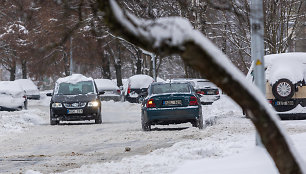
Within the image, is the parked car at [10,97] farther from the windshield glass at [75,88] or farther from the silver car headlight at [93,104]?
the silver car headlight at [93,104]

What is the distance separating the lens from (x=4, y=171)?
10.6m

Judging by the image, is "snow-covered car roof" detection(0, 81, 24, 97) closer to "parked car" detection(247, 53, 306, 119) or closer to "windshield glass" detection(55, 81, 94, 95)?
"windshield glass" detection(55, 81, 94, 95)

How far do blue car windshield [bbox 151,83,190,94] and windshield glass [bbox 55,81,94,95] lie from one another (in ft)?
17.7

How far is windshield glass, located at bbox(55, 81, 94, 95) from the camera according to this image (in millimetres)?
23672

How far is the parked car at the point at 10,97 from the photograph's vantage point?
3209 centimetres

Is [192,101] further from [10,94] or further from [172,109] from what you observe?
[10,94]

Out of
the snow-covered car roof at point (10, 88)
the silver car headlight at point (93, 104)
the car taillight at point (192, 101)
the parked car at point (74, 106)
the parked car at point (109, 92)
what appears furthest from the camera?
the parked car at point (109, 92)

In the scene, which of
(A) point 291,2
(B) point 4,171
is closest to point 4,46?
(A) point 291,2

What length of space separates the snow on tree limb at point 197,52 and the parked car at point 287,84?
1253 centimetres

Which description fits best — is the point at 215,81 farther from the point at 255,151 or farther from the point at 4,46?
the point at 4,46

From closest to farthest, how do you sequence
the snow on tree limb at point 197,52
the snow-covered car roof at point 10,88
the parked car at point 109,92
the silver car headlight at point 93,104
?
the snow on tree limb at point 197,52, the silver car headlight at point 93,104, the snow-covered car roof at point 10,88, the parked car at point 109,92

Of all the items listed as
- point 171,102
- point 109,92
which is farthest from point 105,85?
point 171,102

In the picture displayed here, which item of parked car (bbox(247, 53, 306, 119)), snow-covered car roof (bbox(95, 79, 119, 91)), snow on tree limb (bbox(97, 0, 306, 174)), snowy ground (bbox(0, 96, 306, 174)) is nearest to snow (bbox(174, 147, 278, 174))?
snowy ground (bbox(0, 96, 306, 174))

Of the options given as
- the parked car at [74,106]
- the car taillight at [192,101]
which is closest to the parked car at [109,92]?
the parked car at [74,106]
